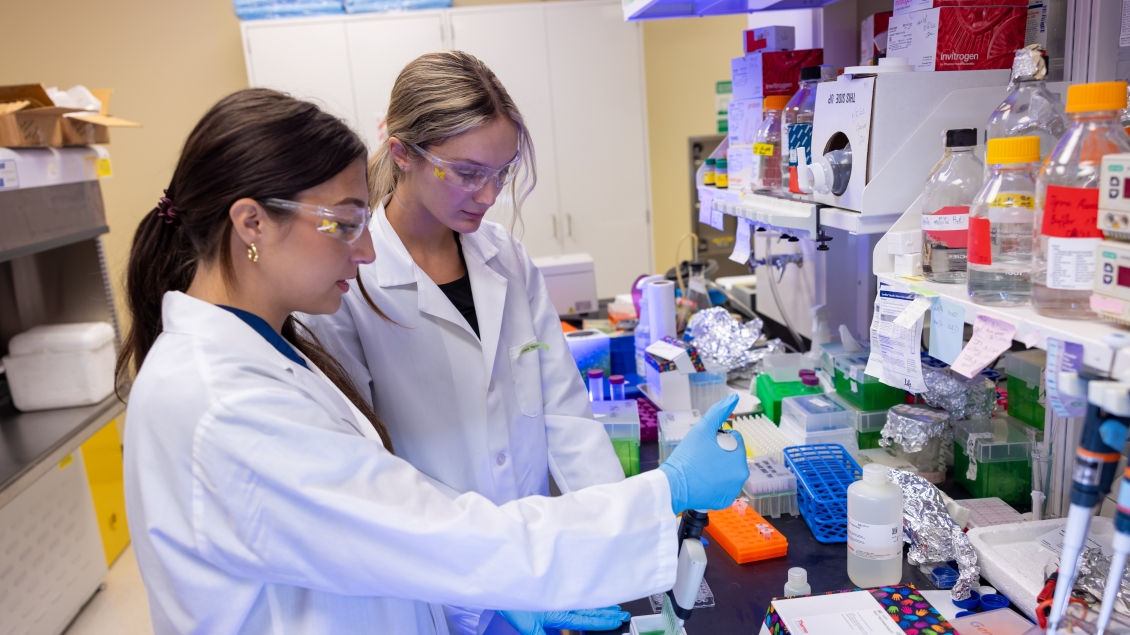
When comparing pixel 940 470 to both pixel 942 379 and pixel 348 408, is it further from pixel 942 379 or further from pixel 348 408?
pixel 348 408

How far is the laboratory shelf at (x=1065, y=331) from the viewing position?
2.42 feet

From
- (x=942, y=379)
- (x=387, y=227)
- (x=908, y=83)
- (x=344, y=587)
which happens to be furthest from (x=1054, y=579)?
(x=387, y=227)

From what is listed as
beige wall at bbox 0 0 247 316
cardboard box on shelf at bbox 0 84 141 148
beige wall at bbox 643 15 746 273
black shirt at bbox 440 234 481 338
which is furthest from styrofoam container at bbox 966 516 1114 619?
beige wall at bbox 0 0 247 316

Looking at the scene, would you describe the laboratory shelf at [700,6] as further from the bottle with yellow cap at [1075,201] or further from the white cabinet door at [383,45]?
the white cabinet door at [383,45]

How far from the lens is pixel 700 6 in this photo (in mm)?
2074

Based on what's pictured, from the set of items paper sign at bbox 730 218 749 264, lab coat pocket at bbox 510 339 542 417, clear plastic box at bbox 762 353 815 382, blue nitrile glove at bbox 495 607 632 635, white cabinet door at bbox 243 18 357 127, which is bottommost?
blue nitrile glove at bbox 495 607 632 635

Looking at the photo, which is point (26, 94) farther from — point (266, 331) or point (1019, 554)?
point (1019, 554)

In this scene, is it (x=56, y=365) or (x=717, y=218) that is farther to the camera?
(x=56, y=365)

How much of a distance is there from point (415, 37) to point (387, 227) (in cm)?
288

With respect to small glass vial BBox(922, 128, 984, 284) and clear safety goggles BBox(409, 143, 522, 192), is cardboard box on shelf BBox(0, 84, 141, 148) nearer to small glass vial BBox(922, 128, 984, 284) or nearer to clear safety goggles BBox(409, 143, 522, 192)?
clear safety goggles BBox(409, 143, 522, 192)

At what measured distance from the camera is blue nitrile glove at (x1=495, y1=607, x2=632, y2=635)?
126 centimetres

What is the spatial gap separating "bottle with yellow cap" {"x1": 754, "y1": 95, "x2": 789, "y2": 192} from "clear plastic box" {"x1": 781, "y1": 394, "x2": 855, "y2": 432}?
508mm

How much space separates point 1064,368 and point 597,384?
1.32 metres

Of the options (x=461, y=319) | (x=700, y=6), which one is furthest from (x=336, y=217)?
(x=700, y=6)
